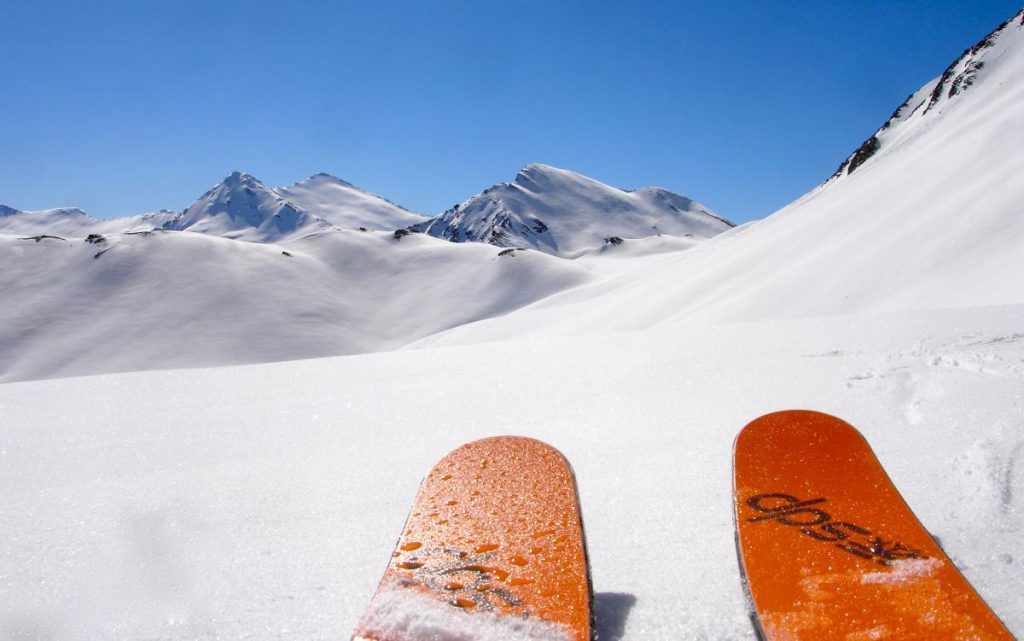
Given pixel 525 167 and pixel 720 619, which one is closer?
pixel 720 619

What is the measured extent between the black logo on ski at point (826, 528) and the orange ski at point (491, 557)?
737mm

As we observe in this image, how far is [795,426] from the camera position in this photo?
8.70 feet

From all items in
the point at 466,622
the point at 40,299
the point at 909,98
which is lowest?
the point at 466,622

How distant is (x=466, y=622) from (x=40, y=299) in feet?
183

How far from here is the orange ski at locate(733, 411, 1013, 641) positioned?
155 centimetres

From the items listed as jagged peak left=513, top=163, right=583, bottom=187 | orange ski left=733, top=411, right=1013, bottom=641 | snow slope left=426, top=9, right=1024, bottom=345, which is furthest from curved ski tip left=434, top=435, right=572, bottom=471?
jagged peak left=513, top=163, right=583, bottom=187

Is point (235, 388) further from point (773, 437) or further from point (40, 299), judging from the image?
point (40, 299)

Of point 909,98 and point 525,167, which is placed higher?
point 525,167

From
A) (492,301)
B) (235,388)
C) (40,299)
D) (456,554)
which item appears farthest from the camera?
(492,301)

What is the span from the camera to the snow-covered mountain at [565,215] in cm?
14859

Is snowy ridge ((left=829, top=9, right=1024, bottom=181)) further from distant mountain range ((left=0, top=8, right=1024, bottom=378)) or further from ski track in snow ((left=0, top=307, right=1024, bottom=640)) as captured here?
ski track in snow ((left=0, top=307, right=1024, bottom=640))

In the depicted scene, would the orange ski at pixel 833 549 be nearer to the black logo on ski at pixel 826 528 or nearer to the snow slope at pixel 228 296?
the black logo on ski at pixel 826 528

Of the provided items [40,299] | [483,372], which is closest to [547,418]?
[483,372]

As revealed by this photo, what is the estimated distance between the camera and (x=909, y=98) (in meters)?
46.9
